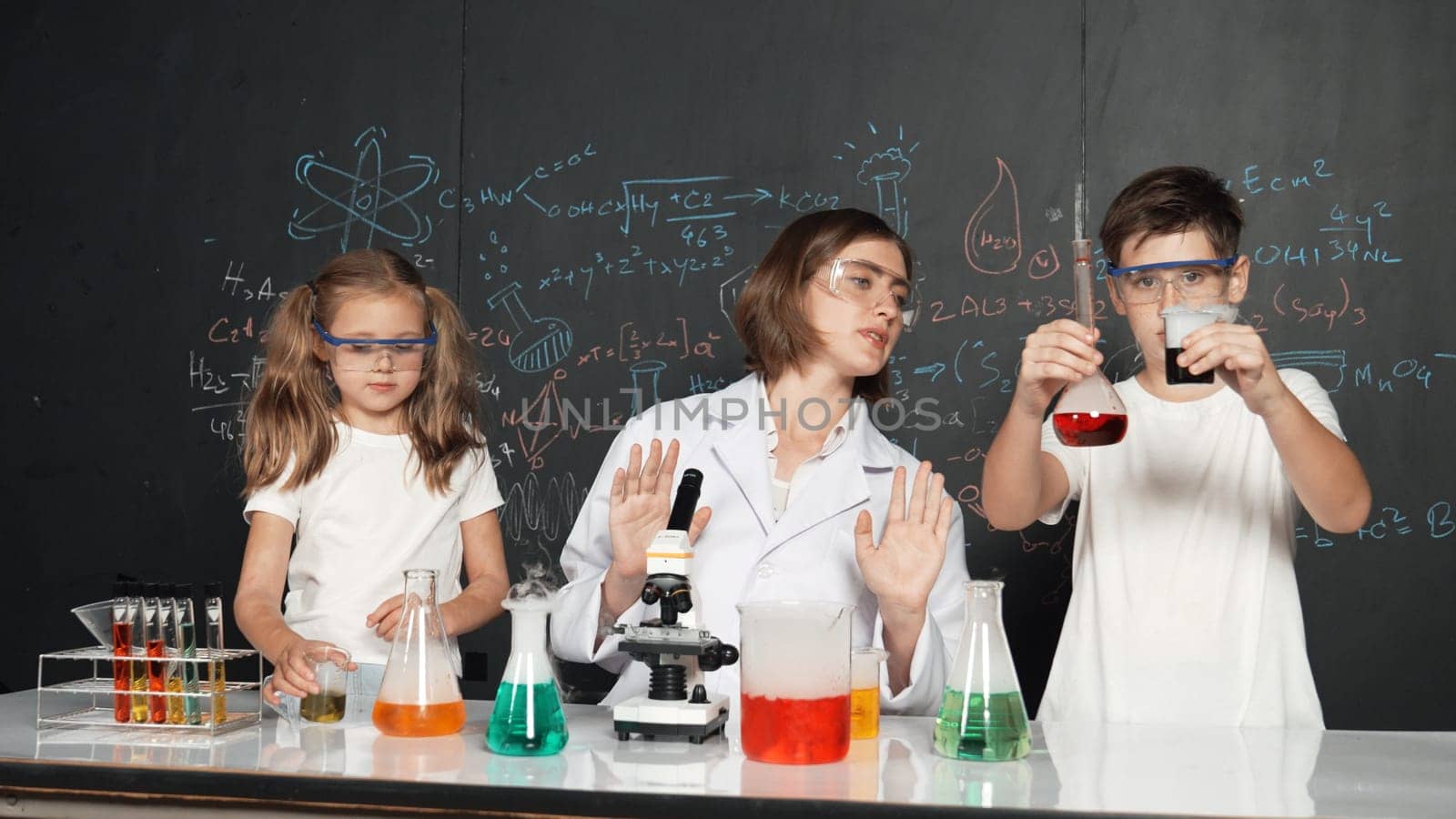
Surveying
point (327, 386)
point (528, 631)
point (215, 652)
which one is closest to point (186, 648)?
point (215, 652)

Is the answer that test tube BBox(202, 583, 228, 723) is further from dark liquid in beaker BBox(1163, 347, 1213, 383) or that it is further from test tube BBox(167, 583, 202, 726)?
dark liquid in beaker BBox(1163, 347, 1213, 383)

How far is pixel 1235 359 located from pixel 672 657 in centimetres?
94

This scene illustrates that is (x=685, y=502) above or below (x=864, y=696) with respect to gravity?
above

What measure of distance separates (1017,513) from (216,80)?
3.25 meters

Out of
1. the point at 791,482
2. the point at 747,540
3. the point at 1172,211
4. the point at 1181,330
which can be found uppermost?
the point at 1172,211

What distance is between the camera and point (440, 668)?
1.73 meters

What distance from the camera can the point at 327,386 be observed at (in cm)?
256

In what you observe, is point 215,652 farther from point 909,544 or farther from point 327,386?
point 909,544

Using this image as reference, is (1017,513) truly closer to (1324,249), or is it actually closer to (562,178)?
(1324,249)

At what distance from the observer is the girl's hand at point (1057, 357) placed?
6.17 ft

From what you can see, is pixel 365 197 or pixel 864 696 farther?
pixel 365 197

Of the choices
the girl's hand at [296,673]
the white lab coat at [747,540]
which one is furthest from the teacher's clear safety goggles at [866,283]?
the girl's hand at [296,673]

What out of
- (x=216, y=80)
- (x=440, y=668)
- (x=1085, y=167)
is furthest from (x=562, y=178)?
(x=440, y=668)

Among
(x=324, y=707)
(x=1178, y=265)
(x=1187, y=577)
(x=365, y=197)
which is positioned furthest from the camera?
(x=365, y=197)
